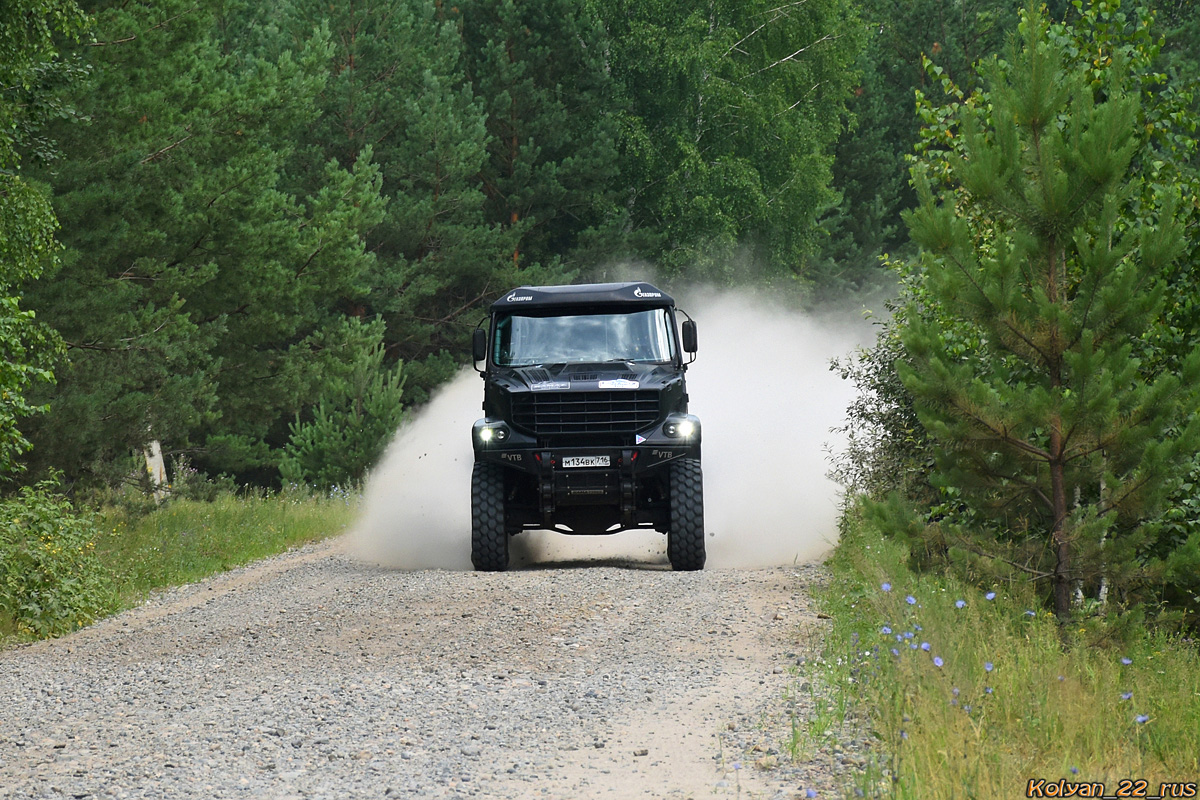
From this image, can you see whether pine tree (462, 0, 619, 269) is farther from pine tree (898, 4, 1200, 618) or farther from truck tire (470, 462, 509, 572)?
pine tree (898, 4, 1200, 618)

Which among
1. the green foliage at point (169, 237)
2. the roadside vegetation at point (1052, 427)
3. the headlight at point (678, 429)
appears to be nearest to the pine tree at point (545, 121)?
the green foliage at point (169, 237)

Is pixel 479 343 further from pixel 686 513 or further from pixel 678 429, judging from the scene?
pixel 686 513

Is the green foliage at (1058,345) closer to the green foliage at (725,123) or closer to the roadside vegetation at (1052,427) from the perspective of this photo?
the roadside vegetation at (1052,427)

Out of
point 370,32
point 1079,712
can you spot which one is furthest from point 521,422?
point 370,32

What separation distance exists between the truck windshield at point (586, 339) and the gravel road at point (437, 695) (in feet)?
8.90

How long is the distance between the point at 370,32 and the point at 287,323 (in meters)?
14.9

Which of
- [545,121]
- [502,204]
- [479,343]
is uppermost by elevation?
[545,121]

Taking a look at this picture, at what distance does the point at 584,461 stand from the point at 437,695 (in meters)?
5.95

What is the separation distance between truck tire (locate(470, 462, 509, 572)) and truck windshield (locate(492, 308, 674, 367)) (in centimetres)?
135

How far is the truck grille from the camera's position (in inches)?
551

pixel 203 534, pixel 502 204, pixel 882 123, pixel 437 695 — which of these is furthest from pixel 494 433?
pixel 882 123

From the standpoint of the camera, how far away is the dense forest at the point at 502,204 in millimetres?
9008

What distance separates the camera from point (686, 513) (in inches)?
552

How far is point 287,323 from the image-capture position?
2286 cm
